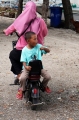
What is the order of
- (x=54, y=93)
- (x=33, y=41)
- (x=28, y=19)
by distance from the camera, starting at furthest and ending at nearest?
(x=54, y=93)
(x=28, y=19)
(x=33, y=41)

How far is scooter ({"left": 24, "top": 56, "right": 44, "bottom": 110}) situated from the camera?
5098 millimetres

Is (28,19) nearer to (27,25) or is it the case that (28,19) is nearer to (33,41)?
(27,25)

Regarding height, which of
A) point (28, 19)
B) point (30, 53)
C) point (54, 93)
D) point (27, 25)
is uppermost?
point (28, 19)

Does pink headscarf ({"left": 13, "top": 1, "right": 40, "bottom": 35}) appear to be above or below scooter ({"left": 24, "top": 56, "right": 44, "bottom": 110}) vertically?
above

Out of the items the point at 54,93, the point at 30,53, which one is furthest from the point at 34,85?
the point at 54,93

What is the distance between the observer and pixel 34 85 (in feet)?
17.1

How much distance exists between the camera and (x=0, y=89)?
6355 millimetres

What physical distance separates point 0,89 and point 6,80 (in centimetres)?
63

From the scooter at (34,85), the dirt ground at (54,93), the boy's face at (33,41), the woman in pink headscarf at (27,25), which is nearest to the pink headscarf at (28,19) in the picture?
the woman in pink headscarf at (27,25)

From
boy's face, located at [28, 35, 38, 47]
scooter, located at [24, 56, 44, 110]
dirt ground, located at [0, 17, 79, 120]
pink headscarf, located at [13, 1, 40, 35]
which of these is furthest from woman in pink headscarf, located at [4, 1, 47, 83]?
dirt ground, located at [0, 17, 79, 120]

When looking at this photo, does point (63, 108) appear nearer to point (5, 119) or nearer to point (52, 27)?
point (5, 119)

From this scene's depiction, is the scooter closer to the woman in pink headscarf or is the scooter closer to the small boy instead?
the small boy

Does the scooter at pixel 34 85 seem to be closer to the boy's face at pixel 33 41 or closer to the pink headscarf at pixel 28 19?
the boy's face at pixel 33 41

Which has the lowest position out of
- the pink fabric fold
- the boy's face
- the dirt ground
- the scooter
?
the dirt ground
